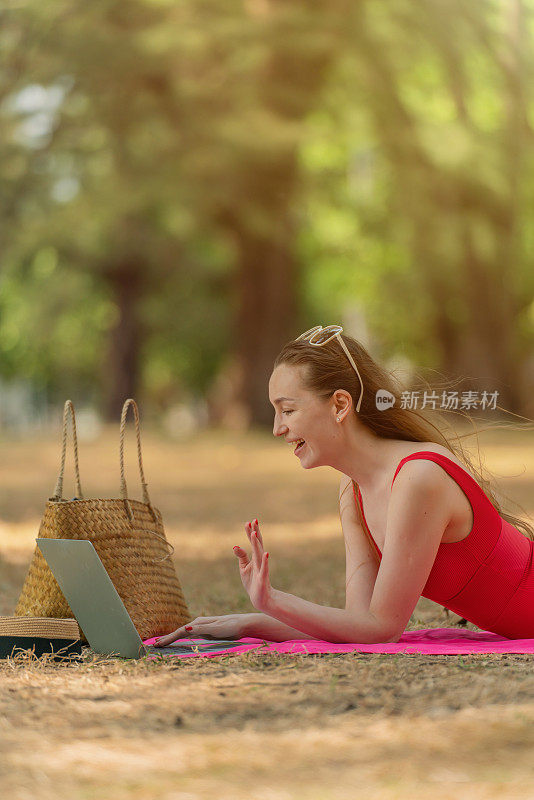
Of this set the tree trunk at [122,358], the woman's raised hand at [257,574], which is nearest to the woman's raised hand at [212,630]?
the woman's raised hand at [257,574]

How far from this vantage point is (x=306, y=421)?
341cm

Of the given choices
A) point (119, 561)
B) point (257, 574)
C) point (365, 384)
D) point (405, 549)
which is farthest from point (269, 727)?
point (119, 561)

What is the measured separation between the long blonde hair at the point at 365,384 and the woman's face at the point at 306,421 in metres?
0.03

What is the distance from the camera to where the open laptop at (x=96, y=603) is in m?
3.42

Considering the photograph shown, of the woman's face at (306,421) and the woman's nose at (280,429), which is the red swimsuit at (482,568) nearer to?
the woman's face at (306,421)

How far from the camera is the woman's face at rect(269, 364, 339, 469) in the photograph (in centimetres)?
341

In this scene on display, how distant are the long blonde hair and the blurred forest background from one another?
8.67 meters

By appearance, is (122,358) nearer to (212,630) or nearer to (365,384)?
(212,630)

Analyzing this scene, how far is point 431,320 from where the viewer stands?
24062 mm

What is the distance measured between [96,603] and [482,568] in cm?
120

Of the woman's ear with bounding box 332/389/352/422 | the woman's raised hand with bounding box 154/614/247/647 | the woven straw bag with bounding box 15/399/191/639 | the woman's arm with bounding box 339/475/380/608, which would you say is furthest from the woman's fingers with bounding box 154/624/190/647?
the woman's ear with bounding box 332/389/352/422

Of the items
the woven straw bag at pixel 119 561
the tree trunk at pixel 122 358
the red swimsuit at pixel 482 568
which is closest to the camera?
the red swimsuit at pixel 482 568

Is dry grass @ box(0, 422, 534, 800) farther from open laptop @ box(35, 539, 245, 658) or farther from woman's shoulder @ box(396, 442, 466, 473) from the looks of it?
woman's shoulder @ box(396, 442, 466, 473)

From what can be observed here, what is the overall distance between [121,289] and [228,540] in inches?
732
